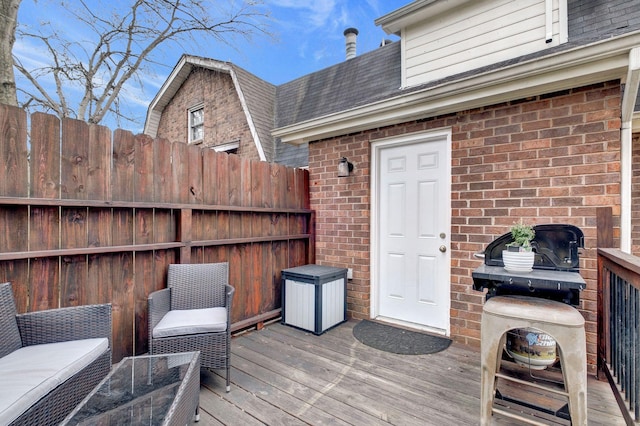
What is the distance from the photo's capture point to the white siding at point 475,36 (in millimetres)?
3107

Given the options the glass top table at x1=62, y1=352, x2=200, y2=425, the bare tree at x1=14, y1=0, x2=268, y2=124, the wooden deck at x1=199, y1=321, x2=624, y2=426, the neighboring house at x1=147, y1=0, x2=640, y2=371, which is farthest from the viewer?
the bare tree at x1=14, y1=0, x2=268, y2=124

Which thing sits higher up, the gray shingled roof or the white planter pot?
the gray shingled roof

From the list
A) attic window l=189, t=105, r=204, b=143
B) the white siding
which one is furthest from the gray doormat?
attic window l=189, t=105, r=204, b=143

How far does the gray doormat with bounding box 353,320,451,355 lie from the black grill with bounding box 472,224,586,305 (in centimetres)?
112

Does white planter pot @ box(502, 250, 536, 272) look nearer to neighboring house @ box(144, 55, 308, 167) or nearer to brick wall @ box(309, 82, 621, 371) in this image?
brick wall @ box(309, 82, 621, 371)

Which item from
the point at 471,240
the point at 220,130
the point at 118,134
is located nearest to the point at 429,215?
the point at 471,240

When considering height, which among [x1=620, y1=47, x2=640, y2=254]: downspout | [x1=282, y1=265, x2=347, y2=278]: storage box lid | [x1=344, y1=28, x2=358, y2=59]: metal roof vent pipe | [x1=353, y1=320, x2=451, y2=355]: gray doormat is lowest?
[x1=353, y1=320, x2=451, y2=355]: gray doormat

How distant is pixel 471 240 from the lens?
303 centimetres

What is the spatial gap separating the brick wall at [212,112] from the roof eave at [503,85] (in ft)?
13.4

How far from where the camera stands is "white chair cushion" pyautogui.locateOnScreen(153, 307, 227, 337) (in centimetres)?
221

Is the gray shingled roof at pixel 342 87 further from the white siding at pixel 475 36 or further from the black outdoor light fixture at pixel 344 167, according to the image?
the black outdoor light fixture at pixel 344 167

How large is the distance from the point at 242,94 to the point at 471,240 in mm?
6108

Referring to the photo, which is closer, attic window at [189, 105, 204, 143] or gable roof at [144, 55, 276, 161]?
gable roof at [144, 55, 276, 161]

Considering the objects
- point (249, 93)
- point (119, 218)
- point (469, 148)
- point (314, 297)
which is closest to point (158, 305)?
point (119, 218)
